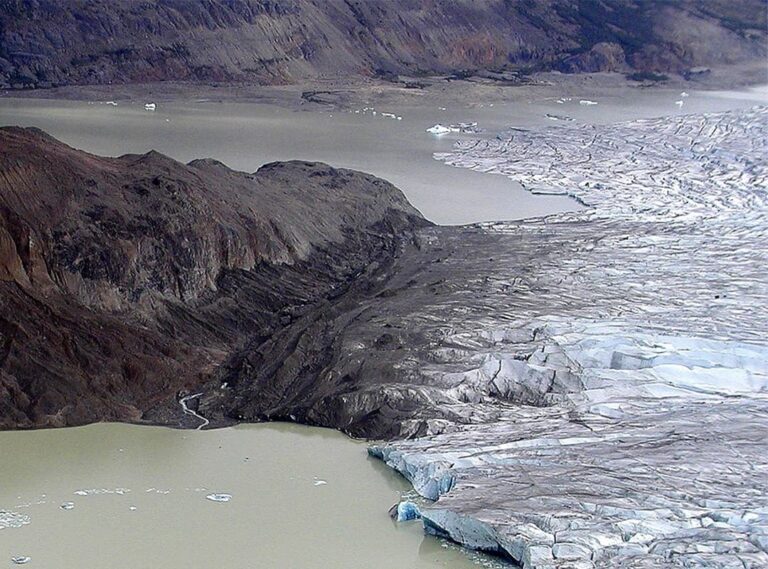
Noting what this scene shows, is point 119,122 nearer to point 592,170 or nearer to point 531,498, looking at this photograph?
point 592,170

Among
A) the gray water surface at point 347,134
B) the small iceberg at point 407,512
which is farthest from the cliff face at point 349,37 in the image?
the small iceberg at point 407,512

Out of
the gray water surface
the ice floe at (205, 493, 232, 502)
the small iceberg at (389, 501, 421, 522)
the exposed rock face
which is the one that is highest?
the exposed rock face

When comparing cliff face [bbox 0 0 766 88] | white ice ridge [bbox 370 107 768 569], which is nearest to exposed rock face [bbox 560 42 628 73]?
cliff face [bbox 0 0 766 88]

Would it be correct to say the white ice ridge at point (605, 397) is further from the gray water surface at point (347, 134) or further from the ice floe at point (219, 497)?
the gray water surface at point (347, 134)

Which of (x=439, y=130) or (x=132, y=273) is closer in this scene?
(x=132, y=273)

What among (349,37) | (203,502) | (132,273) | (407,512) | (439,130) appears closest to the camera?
(407,512)

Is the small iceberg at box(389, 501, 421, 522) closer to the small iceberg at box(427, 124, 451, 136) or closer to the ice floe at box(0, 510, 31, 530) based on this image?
the ice floe at box(0, 510, 31, 530)

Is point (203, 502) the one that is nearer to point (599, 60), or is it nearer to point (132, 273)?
point (132, 273)

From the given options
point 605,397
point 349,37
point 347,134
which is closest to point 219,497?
point 605,397
